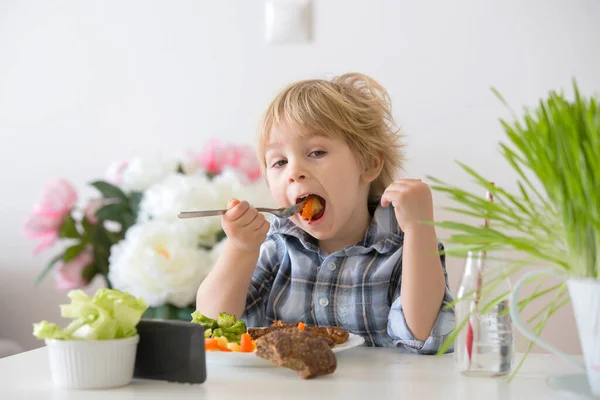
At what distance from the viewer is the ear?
1492mm

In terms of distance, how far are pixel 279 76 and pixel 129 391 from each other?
156cm

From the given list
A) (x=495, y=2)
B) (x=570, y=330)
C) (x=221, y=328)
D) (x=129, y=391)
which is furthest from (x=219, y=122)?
(x=129, y=391)

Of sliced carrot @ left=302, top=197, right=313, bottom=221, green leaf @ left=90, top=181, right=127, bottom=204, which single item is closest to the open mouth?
sliced carrot @ left=302, top=197, right=313, bottom=221

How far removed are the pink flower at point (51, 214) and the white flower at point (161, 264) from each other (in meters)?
0.29

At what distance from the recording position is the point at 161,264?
1684mm

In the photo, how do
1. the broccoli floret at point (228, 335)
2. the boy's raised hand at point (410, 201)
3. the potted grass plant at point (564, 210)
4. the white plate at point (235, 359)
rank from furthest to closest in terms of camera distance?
the boy's raised hand at point (410, 201) < the broccoli floret at point (228, 335) < the white plate at point (235, 359) < the potted grass plant at point (564, 210)

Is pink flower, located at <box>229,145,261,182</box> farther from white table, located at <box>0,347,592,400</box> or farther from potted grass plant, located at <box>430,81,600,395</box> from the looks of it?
potted grass plant, located at <box>430,81,600,395</box>

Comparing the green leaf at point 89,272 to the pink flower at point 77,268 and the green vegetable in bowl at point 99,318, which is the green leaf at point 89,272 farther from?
the green vegetable in bowl at point 99,318

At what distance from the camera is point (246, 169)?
189cm

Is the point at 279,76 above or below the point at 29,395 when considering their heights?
above

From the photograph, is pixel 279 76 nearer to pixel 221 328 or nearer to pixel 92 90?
pixel 92 90

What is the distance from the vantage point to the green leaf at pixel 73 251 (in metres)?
1.95

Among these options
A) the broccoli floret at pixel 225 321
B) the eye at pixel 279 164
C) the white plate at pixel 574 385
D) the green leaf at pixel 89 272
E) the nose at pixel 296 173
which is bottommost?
the green leaf at pixel 89 272

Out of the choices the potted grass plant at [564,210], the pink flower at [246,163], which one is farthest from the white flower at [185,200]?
the potted grass plant at [564,210]
